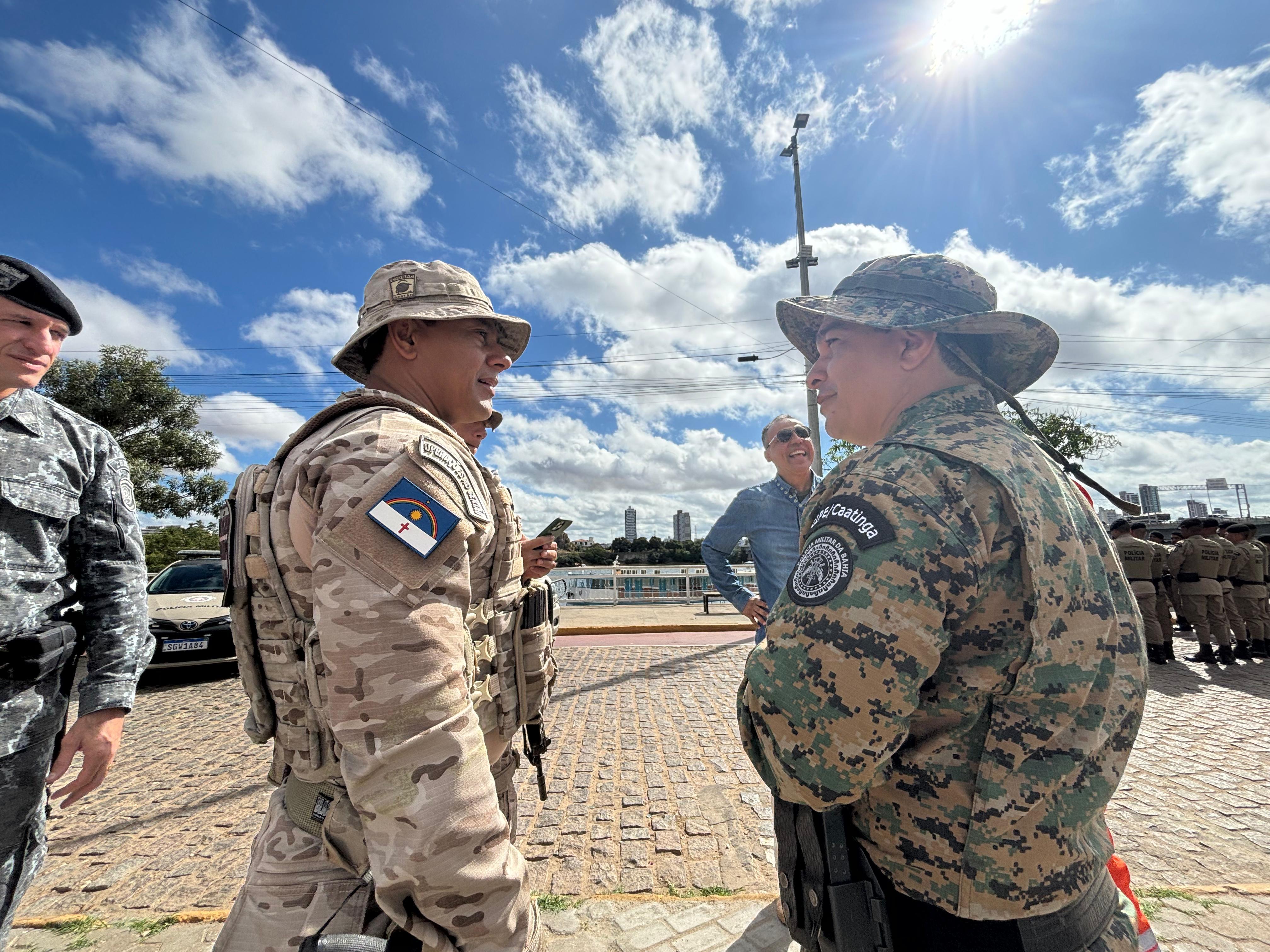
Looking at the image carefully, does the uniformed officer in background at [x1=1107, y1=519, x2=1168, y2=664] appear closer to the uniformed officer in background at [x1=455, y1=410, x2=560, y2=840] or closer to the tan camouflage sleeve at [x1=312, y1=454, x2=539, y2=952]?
the uniformed officer in background at [x1=455, y1=410, x2=560, y2=840]

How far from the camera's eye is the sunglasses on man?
402 cm

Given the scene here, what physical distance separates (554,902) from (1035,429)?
2.77m

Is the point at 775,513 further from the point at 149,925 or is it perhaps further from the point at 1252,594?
the point at 1252,594

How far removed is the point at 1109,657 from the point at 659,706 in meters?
5.29

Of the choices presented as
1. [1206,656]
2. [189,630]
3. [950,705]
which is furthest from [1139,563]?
[189,630]

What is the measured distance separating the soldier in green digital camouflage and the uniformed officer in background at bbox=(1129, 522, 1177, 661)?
391 inches

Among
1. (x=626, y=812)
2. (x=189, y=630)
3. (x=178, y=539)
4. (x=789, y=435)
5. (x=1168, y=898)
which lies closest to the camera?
(x=1168, y=898)

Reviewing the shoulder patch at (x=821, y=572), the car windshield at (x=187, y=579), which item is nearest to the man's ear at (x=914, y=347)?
the shoulder patch at (x=821, y=572)

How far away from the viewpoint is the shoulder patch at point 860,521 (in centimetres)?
122

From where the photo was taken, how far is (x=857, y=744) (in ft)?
3.88

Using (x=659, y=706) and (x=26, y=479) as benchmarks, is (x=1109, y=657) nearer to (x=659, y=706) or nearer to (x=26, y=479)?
(x=26, y=479)

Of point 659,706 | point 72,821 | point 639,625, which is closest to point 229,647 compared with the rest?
point 72,821

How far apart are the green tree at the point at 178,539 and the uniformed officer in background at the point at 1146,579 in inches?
797

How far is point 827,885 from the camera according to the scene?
4.41 feet
